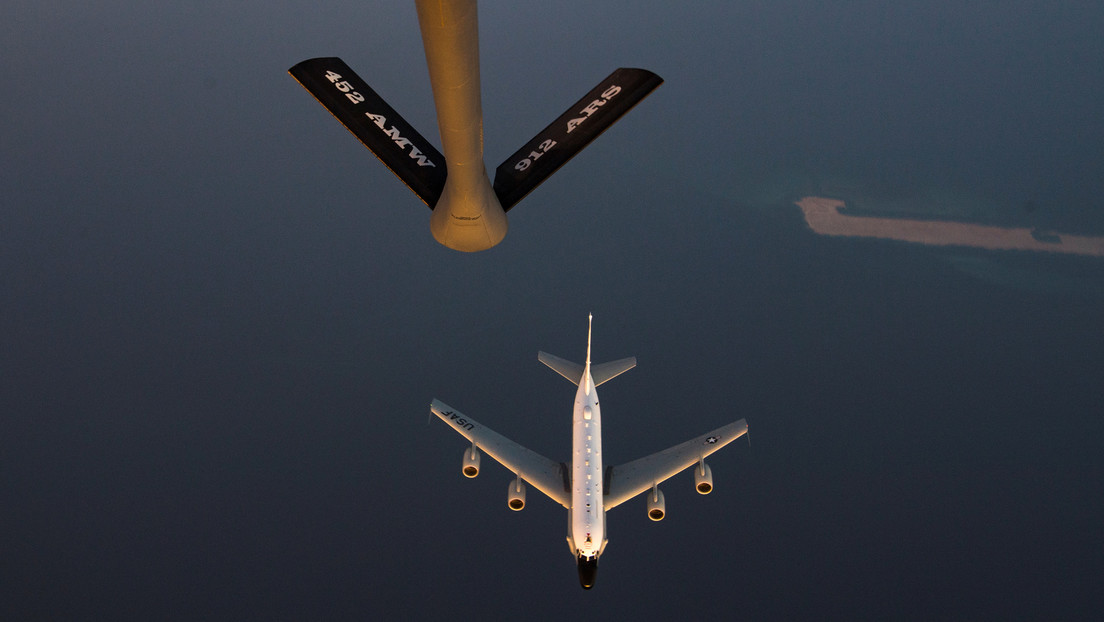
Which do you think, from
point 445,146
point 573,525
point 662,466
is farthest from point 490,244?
point 662,466

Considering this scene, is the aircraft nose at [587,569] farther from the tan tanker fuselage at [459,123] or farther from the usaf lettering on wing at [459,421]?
the tan tanker fuselage at [459,123]

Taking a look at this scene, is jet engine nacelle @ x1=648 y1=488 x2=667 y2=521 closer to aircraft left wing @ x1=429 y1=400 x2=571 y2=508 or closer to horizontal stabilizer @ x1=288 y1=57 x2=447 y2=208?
aircraft left wing @ x1=429 y1=400 x2=571 y2=508

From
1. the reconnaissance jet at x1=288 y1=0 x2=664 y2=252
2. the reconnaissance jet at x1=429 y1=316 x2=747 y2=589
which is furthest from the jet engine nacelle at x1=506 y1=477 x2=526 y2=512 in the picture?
the reconnaissance jet at x1=288 y1=0 x2=664 y2=252

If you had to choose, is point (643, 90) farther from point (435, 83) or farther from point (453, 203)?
point (435, 83)

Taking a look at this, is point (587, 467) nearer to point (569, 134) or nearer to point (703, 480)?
point (703, 480)

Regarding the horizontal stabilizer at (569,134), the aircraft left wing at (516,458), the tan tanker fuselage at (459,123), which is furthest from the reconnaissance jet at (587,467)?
the tan tanker fuselage at (459,123)

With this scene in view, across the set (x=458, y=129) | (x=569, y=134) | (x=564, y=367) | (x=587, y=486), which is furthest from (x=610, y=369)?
(x=458, y=129)
